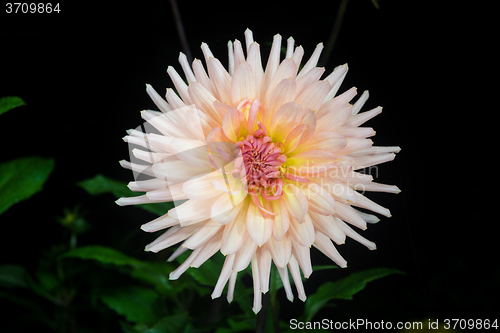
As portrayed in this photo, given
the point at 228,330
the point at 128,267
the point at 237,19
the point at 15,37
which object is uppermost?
the point at 15,37

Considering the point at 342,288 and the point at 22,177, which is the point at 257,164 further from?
the point at 22,177

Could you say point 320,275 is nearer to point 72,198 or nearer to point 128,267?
point 128,267

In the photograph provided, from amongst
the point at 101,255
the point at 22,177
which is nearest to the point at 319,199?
the point at 101,255

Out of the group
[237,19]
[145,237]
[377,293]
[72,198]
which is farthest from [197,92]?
[72,198]

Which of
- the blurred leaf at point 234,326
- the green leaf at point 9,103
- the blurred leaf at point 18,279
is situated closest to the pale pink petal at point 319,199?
the blurred leaf at point 234,326

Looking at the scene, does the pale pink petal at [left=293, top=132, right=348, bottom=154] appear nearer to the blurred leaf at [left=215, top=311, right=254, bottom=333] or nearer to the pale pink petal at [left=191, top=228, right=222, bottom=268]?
the pale pink petal at [left=191, top=228, right=222, bottom=268]

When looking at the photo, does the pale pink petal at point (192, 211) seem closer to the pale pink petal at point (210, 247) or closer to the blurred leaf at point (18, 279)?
the pale pink petal at point (210, 247)

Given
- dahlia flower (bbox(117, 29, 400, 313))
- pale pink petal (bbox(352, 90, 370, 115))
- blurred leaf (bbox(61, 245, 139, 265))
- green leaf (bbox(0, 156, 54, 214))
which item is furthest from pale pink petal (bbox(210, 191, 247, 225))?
green leaf (bbox(0, 156, 54, 214))
